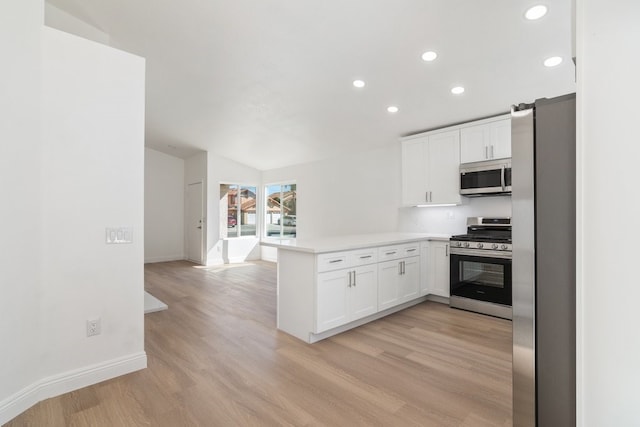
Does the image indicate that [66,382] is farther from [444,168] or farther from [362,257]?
[444,168]

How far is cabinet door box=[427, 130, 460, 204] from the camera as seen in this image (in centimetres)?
417

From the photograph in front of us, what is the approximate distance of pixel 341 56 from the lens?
124 inches

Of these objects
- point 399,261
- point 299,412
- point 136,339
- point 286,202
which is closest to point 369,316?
point 399,261

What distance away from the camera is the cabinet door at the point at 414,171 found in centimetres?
455

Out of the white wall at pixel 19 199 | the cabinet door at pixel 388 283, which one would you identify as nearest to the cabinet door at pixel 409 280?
the cabinet door at pixel 388 283

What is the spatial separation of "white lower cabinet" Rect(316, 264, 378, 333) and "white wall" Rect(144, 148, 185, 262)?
616cm

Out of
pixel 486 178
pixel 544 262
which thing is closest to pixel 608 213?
pixel 544 262

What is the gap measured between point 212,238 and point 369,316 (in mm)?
5016

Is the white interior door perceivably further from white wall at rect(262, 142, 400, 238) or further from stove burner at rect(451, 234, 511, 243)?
stove burner at rect(451, 234, 511, 243)

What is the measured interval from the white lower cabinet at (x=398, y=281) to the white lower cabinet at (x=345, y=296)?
0.13 m

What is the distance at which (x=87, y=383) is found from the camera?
2160 millimetres

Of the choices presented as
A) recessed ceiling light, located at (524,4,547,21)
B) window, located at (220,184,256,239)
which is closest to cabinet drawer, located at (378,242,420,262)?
recessed ceiling light, located at (524,4,547,21)

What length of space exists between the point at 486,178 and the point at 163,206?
7290mm

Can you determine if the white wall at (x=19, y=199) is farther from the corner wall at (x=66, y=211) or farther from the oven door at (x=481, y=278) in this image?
the oven door at (x=481, y=278)
